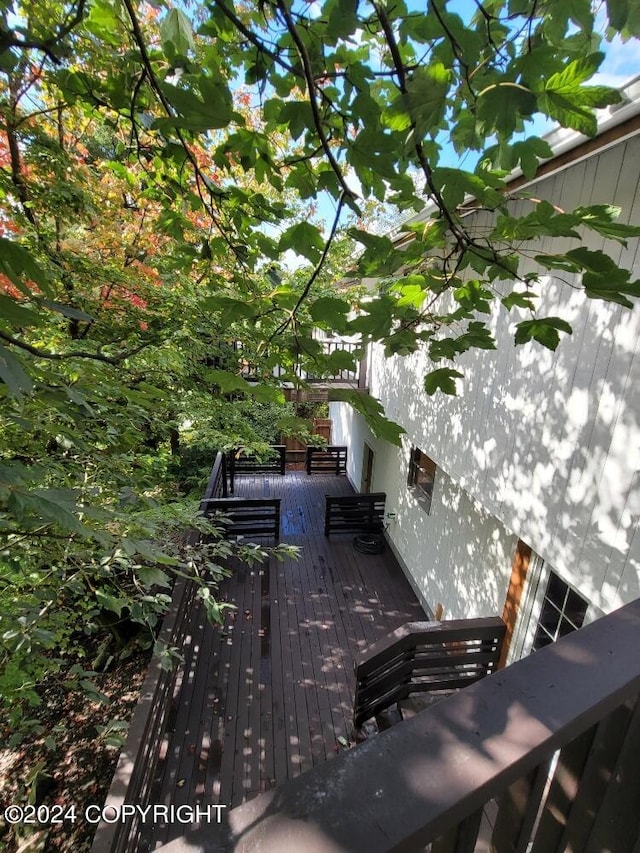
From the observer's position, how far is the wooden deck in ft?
11.4

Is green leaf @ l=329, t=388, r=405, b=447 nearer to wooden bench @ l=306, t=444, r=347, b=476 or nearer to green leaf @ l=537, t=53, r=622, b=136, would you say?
green leaf @ l=537, t=53, r=622, b=136

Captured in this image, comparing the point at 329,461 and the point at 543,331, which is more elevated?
the point at 543,331

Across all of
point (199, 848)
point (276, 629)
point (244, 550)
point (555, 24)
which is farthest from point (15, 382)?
point (276, 629)

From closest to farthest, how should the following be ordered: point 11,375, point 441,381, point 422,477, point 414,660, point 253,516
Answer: point 11,375
point 441,381
point 414,660
point 422,477
point 253,516

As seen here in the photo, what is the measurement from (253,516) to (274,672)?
286 cm

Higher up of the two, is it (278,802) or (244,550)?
(278,802)

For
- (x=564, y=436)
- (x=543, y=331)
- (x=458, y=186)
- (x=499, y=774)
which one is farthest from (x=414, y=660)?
(x=458, y=186)

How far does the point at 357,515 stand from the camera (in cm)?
759

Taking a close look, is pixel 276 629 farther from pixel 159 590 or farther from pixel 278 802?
pixel 278 802

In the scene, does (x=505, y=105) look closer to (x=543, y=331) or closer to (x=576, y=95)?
(x=576, y=95)

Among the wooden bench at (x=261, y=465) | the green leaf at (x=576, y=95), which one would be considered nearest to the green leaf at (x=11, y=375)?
the green leaf at (x=576, y=95)

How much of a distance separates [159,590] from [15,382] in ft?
14.9

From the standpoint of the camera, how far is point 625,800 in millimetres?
717

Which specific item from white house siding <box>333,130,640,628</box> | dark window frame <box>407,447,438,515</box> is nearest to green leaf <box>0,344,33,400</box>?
white house siding <box>333,130,640,628</box>
